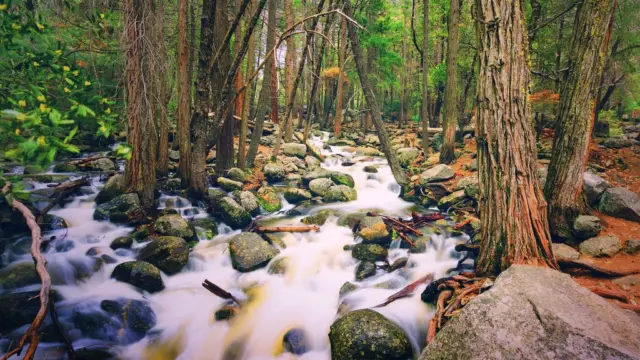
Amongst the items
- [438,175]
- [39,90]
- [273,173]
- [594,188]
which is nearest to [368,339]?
[39,90]

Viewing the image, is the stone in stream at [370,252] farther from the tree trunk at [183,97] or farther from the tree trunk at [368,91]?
the tree trunk at [183,97]

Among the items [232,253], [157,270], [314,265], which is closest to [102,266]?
[157,270]

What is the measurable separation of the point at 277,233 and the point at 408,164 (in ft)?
24.2

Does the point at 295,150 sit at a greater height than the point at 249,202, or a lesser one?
greater

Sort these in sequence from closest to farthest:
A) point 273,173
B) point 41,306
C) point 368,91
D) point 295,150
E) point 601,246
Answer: point 41,306 < point 601,246 < point 368,91 < point 273,173 < point 295,150

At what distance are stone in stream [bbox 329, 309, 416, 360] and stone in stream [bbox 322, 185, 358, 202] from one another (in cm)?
612

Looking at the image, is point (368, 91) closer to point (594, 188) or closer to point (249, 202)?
point (249, 202)

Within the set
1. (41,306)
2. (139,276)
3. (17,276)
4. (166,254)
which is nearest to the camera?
(41,306)

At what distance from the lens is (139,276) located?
5.79 meters

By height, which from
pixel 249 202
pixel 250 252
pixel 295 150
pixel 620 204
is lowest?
pixel 250 252

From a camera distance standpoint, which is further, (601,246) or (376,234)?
(376,234)

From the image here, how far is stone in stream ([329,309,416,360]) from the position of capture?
4.20 metres

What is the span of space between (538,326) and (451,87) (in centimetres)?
1005

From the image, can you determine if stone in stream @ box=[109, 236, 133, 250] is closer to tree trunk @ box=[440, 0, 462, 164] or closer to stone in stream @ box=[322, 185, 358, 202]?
stone in stream @ box=[322, 185, 358, 202]
